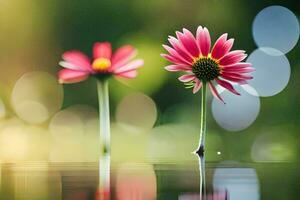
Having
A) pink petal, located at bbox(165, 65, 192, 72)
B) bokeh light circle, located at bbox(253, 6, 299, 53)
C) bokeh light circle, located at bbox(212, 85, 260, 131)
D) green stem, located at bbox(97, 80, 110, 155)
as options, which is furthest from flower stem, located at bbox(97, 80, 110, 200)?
bokeh light circle, located at bbox(253, 6, 299, 53)

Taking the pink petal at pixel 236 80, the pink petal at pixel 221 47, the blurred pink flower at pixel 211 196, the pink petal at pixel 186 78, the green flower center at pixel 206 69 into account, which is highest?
the pink petal at pixel 221 47

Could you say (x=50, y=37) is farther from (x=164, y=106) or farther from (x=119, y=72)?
(x=164, y=106)

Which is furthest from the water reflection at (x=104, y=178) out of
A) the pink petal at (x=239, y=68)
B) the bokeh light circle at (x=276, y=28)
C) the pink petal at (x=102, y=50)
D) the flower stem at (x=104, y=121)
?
the bokeh light circle at (x=276, y=28)

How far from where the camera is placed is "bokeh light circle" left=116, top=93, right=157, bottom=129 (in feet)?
4.50

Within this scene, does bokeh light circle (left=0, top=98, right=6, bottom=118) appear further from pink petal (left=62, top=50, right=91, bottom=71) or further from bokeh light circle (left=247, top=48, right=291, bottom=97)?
bokeh light circle (left=247, top=48, right=291, bottom=97)

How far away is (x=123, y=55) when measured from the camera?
1348 millimetres

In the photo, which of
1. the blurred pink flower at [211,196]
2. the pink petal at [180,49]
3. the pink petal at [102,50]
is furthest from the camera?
the pink petal at [102,50]

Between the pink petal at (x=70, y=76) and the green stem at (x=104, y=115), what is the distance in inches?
1.7

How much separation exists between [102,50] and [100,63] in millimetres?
30

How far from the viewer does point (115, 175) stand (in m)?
1.11

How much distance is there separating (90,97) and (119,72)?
0.33 ft

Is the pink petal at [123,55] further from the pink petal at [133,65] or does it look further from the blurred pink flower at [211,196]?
the blurred pink flower at [211,196]

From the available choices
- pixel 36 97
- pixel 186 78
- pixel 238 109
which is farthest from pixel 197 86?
pixel 36 97

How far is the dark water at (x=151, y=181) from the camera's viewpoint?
884 millimetres
